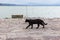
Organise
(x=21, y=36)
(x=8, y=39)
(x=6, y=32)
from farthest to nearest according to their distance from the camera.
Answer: (x=6, y=32)
(x=21, y=36)
(x=8, y=39)

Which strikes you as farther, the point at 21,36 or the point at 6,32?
the point at 6,32

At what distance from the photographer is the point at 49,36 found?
4645 mm

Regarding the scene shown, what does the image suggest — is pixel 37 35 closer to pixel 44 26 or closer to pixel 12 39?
pixel 12 39

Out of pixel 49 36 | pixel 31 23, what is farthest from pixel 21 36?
pixel 31 23

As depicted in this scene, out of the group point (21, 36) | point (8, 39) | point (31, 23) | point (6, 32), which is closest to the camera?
point (8, 39)

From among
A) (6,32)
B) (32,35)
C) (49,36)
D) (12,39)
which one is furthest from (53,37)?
(6,32)

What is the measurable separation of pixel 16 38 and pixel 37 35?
50cm

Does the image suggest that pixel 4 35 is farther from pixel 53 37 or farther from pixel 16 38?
pixel 53 37

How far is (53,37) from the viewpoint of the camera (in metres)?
4.53

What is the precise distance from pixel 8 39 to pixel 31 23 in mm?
1474

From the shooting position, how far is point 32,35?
4.73 m

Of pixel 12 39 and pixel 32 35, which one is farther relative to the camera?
pixel 32 35

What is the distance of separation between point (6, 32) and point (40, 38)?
94cm

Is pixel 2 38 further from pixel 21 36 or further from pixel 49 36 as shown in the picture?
pixel 49 36
